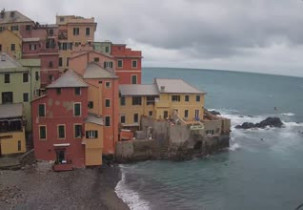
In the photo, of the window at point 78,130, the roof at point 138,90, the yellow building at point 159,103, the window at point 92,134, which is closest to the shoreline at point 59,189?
the window at point 92,134

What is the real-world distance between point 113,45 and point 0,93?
80.0ft

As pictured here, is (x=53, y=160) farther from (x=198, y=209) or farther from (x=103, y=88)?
(x=198, y=209)

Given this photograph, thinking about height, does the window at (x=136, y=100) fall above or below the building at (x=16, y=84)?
below

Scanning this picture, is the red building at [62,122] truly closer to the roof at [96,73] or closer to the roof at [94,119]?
the roof at [94,119]

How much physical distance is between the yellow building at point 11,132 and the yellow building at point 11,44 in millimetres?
17950

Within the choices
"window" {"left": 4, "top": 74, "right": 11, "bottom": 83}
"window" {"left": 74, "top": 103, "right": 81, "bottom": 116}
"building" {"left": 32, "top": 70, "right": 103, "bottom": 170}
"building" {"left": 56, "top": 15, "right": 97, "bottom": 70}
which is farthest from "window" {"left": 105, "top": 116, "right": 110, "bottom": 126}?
"building" {"left": 56, "top": 15, "right": 97, "bottom": 70}

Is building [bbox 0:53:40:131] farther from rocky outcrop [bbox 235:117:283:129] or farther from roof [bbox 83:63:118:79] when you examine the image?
rocky outcrop [bbox 235:117:283:129]

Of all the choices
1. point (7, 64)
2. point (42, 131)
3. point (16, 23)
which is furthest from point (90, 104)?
point (16, 23)

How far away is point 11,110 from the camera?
165ft

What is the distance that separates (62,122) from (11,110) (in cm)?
708

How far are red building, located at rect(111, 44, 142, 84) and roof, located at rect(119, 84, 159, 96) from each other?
4.56 m

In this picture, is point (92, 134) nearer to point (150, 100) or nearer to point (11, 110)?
point (11, 110)

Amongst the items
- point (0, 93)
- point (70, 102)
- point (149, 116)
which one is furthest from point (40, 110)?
point (149, 116)

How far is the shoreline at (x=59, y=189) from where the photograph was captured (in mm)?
38950
